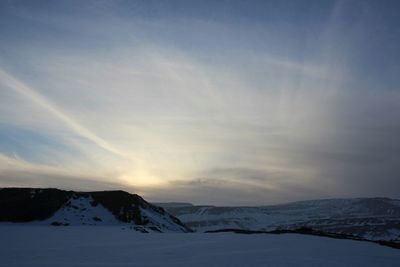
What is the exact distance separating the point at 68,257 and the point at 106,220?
5534cm

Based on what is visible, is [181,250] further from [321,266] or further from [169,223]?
[169,223]

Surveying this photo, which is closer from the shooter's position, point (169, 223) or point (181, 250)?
point (181, 250)

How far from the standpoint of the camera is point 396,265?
18609 millimetres

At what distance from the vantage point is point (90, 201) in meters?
81.4

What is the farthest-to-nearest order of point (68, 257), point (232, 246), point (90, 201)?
point (90, 201), point (232, 246), point (68, 257)

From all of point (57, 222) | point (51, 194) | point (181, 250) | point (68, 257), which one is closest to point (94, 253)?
point (68, 257)

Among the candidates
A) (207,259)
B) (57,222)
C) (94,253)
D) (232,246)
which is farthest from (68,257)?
(57,222)

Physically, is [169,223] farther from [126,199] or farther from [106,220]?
[106,220]

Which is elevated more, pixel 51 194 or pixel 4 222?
pixel 51 194

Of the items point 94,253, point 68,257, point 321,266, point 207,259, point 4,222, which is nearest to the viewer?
point 321,266

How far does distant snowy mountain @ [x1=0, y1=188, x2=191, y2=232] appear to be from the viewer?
2778 inches

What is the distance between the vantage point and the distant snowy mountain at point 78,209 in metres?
70.6

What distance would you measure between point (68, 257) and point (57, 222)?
175 ft

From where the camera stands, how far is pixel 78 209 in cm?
7625
